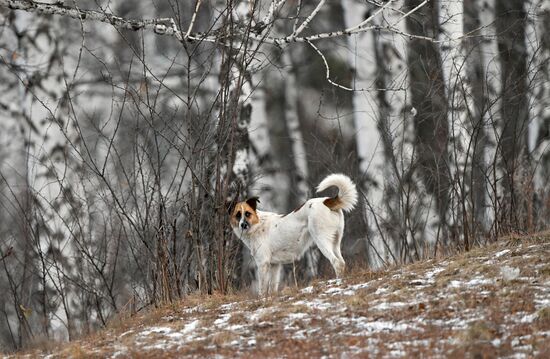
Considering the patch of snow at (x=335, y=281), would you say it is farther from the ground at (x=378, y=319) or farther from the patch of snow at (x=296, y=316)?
the patch of snow at (x=296, y=316)

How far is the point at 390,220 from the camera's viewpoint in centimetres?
1645

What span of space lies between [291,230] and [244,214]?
24.9 inches

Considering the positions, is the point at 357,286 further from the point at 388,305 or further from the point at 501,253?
the point at 501,253

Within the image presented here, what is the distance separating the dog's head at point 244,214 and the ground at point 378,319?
10.6ft

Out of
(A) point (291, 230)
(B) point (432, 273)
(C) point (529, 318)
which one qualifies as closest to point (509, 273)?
(B) point (432, 273)

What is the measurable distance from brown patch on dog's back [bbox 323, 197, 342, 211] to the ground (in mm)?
2495

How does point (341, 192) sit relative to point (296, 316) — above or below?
above

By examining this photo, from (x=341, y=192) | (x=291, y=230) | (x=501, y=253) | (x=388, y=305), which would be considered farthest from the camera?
(x=291, y=230)

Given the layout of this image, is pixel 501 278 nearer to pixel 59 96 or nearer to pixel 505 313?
pixel 505 313

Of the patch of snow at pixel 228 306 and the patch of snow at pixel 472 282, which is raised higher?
the patch of snow at pixel 228 306

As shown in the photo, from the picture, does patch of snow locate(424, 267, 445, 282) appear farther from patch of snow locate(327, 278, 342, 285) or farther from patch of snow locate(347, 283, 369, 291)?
patch of snow locate(327, 278, 342, 285)

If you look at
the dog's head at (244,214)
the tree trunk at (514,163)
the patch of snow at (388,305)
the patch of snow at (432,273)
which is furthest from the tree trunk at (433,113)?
the patch of snow at (388,305)

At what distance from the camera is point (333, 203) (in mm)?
12914

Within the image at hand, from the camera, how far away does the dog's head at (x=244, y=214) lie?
44.4 ft
